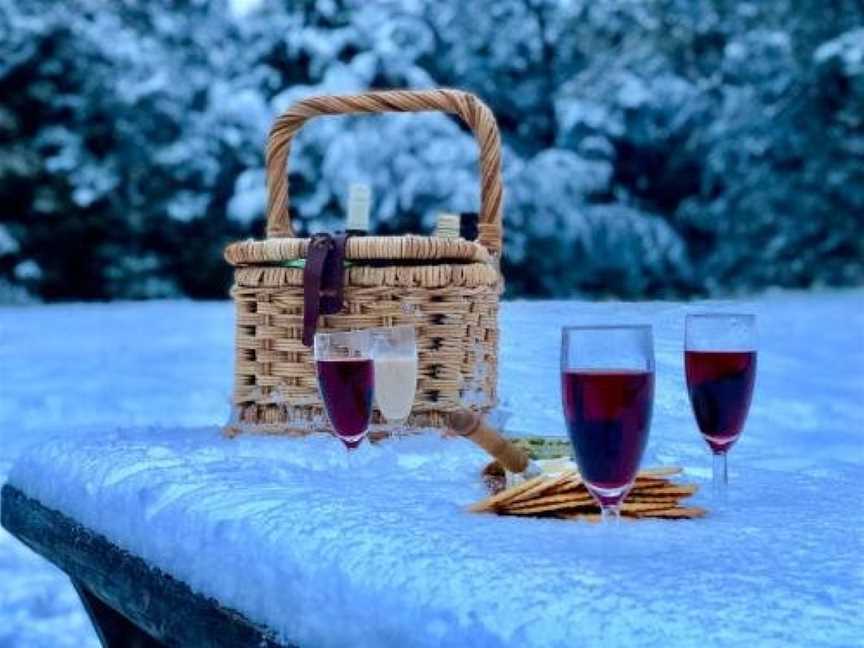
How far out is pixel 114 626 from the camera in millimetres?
1381

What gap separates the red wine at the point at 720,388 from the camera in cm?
98

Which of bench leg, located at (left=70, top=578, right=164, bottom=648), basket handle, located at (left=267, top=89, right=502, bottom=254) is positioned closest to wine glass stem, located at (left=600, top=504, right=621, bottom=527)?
bench leg, located at (left=70, top=578, right=164, bottom=648)

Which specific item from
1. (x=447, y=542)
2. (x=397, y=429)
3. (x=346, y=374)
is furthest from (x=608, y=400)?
(x=397, y=429)

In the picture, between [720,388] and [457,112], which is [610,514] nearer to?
[720,388]

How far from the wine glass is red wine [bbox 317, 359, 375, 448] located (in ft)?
0.19

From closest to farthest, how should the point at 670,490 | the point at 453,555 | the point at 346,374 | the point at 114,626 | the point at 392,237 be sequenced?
the point at 453,555 → the point at 670,490 → the point at 346,374 → the point at 114,626 → the point at 392,237

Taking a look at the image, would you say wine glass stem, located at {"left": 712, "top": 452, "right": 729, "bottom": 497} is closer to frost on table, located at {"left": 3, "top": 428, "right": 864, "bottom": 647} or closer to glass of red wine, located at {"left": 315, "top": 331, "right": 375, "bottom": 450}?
frost on table, located at {"left": 3, "top": 428, "right": 864, "bottom": 647}

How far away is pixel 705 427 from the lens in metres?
1.00

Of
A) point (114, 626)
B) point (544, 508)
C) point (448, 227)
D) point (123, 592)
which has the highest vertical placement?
point (448, 227)

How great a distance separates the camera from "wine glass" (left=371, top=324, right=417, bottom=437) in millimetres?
1253

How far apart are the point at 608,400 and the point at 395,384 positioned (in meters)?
0.53

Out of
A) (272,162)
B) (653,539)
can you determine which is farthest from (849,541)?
(272,162)

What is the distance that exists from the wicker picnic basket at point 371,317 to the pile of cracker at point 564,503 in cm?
55

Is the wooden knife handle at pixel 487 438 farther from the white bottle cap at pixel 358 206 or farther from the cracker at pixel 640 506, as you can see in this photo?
the white bottle cap at pixel 358 206
